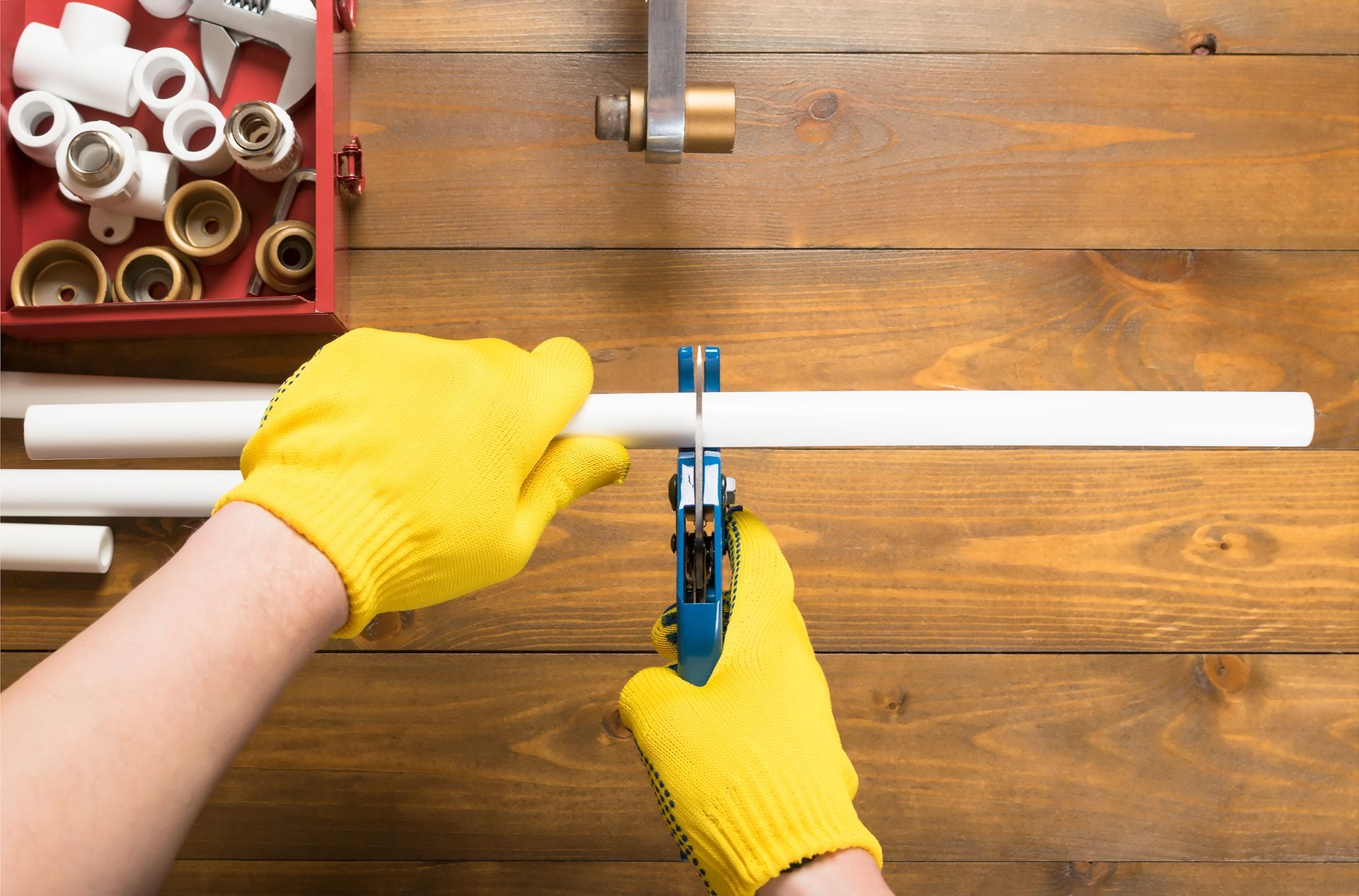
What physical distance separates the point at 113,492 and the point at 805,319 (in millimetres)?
666

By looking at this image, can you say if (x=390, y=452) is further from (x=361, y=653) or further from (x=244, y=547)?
(x=361, y=653)

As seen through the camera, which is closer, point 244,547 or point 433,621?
point 244,547

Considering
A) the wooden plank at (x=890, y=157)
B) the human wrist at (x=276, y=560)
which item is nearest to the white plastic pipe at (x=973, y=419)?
the human wrist at (x=276, y=560)

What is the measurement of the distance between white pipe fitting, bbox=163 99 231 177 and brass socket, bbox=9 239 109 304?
0.13 m

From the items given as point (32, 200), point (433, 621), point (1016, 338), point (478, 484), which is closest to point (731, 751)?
point (478, 484)

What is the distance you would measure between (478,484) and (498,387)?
6cm

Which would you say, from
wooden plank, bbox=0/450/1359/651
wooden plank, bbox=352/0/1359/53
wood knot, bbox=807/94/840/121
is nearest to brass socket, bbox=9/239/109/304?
wooden plank, bbox=0/450/1359/651

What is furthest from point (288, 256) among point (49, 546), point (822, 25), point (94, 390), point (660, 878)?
point (660, 878)

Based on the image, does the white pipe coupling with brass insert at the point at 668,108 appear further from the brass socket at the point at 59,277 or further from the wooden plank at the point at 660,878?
the wooden plank at the point at 660,878

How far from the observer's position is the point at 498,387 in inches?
21.8

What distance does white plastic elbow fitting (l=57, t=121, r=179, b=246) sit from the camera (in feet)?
2.56

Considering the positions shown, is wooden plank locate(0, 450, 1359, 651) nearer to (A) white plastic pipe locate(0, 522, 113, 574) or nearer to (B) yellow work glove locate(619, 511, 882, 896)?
(A) white plastic pipe locate(0, 522, 113, 574)

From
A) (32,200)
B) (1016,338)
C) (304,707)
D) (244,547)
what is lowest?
(304,707)

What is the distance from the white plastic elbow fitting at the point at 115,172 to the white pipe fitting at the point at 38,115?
2cm
